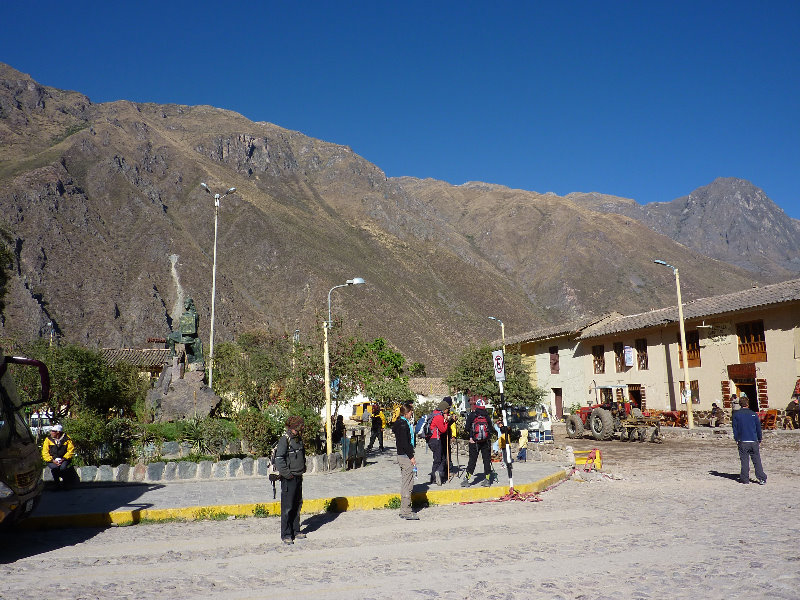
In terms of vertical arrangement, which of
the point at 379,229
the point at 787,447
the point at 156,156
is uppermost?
the point at 156,156

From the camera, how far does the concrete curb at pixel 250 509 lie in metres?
9.45

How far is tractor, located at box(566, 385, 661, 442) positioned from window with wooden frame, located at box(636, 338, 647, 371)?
9837 millimetres

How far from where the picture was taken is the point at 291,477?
8.09m

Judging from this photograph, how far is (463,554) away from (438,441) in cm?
550

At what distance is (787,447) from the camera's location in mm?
19141

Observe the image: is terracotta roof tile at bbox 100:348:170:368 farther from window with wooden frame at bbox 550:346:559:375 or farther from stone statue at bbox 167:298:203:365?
window with wooden frame at bbox 550:346:559:375

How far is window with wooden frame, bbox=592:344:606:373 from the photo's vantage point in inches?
1502

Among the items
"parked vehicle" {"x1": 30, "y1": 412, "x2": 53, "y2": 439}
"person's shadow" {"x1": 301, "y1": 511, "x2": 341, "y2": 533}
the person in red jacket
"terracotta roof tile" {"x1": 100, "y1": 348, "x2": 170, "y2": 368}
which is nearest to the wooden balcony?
the person in red jacket

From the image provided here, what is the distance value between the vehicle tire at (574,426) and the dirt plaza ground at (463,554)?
1459 cm

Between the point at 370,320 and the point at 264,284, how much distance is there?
1611 cm

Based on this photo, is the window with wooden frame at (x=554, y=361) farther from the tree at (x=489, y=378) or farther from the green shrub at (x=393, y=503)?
the green shrub at (x=393, y=503)

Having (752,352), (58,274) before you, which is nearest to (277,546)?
(752,352)

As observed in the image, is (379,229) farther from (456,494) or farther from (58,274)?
(456,494)

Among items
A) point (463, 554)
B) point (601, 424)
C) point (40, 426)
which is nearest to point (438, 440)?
point (463, 554)
